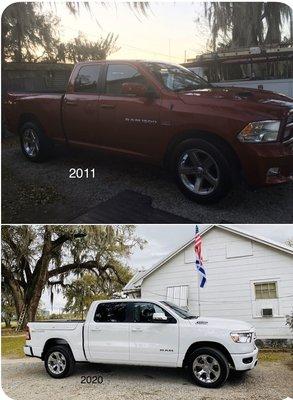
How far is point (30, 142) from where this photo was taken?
2.98 metres

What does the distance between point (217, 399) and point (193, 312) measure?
0.57 meters

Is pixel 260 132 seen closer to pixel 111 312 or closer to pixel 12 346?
pixel 111 312

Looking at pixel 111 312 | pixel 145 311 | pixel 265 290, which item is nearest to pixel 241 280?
pixel 265 290

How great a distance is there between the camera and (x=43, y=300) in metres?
3.13

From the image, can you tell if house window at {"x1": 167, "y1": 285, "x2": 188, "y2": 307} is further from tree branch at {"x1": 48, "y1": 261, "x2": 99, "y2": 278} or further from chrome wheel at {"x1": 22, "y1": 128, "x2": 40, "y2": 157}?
chrome wheel at {"x1": 22, "y1": 128, "x2": 40, "y2": 157}

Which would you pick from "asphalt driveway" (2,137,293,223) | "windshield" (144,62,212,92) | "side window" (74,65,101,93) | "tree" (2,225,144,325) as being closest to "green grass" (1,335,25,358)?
"tree" (2,225,144,325)

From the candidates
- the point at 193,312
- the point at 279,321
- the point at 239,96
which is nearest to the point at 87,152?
the point at 239,96

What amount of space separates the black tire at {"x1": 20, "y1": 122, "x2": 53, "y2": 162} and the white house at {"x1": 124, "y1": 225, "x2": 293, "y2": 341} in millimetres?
1047

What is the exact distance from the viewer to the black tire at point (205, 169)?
8.55ft

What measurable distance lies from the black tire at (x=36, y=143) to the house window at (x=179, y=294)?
1.25m

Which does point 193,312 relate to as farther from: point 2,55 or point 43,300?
point 2,55

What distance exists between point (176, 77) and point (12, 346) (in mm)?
2143

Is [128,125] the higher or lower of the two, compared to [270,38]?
lower

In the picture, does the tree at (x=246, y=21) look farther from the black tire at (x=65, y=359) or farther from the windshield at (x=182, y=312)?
the black tire at (x=65, y=359)
